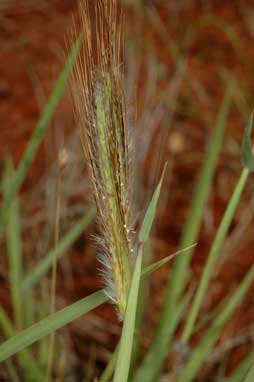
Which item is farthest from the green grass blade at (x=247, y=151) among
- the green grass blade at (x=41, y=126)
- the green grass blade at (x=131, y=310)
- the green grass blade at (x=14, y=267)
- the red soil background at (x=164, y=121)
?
the red soil background at (x=164, y=121)

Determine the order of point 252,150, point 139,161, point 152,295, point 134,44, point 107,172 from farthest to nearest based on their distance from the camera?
point 134,44 < point 139,161 < point 152,295 < point 252,150 < point 107,172

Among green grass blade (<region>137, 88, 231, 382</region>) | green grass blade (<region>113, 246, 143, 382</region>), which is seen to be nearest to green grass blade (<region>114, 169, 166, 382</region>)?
green grass blade (<region>113, 246, 143, 382</region>)

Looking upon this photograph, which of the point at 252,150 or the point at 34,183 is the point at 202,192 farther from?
the point at 34,183

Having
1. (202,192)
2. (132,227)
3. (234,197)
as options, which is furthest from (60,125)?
(132,227)

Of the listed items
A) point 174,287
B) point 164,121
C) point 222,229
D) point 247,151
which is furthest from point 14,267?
point 164,121

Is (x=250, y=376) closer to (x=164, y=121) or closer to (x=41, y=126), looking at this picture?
(x=41, y=126)

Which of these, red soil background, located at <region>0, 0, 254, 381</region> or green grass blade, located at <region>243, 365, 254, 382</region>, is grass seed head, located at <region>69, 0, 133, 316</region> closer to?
green grass blade, located at <region>243, 365, 254, 382</region>
